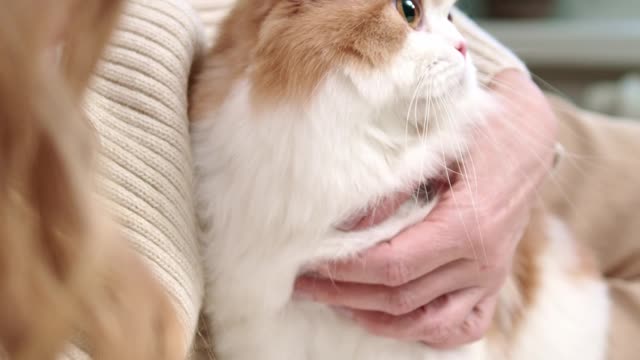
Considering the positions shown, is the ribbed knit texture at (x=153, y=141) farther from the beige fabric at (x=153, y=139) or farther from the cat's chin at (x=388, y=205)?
the cat's chin at (x=388, y=205)

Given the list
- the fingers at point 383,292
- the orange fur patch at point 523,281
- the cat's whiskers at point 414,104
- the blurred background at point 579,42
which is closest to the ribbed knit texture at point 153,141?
the fingers at point 383,292

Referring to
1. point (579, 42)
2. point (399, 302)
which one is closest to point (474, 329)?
point (399, 302)

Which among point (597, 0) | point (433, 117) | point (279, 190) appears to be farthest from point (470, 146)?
point (597, 0)

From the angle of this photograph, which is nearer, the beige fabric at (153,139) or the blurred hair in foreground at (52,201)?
the blurred hair in foreground at (52,201)

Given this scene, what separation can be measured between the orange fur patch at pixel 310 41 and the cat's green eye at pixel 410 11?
1cm

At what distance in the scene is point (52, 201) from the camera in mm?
428

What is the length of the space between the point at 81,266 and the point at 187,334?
0.33m

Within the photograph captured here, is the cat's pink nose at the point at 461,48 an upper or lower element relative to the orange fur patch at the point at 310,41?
lower

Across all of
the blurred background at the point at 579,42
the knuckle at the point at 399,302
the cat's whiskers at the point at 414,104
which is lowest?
the blurred background at the point at 579,42

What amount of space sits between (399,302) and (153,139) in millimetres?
316

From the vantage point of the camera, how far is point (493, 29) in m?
2.43

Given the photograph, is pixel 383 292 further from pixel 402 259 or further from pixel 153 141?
pixel 153 141

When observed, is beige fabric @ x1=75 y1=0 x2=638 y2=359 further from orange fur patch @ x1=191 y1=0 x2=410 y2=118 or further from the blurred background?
the blurred background

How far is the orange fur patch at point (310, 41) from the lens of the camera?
74 cm
